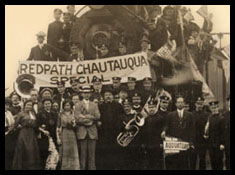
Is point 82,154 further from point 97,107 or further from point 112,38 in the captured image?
point 112,38

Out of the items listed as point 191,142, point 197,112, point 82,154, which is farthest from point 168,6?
point 82,154

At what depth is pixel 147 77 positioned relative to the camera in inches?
232

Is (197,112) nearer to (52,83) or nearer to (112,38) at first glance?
(112,38)

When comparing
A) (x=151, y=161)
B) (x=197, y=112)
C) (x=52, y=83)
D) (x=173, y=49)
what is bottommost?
(x=151, y=161)

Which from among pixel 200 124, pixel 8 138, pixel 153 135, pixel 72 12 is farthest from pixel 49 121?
pixel 200 124

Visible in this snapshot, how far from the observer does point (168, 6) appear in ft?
19.3

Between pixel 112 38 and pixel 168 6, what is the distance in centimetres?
100

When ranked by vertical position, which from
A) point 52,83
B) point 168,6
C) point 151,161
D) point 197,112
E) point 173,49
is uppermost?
point 168,6

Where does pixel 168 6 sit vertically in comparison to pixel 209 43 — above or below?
above

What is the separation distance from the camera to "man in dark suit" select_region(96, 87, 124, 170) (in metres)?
5.83

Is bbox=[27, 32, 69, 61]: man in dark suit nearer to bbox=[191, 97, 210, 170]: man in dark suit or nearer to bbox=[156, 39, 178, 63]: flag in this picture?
bbox=[156, 39, 178, 63]: flag

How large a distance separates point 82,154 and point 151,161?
3.49 ft

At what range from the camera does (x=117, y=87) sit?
591 centimetres
